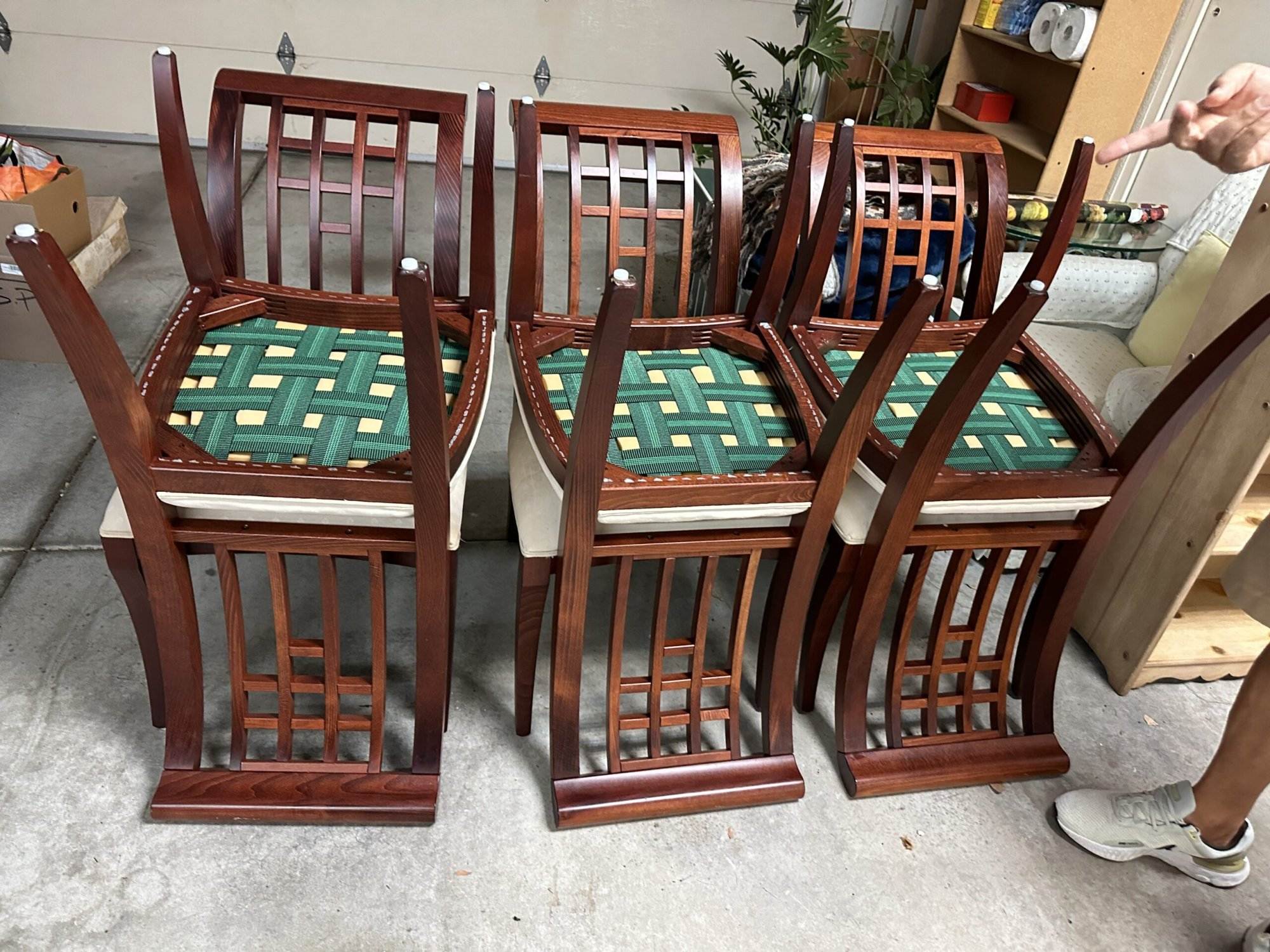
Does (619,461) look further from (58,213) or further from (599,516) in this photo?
(58,213)

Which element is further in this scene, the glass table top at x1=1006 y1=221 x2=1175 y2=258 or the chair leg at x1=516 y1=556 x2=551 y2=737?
the glass table top at x1=1006 y1=221 x2=1175 y2=258


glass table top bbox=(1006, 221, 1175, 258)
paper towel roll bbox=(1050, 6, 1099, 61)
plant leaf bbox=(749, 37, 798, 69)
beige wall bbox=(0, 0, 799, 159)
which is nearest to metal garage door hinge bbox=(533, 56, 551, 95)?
beige wall bbox=(0, 0, 799, 159)

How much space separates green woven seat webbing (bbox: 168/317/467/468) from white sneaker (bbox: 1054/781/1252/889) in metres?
1.32

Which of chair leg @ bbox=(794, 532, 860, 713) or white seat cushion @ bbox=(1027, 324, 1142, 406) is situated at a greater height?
white seat cushion @ bbox=(1027, 324, 1142, 406)

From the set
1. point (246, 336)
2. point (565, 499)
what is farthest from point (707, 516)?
point (246, 336)

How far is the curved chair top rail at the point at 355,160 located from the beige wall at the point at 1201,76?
7.82 ft

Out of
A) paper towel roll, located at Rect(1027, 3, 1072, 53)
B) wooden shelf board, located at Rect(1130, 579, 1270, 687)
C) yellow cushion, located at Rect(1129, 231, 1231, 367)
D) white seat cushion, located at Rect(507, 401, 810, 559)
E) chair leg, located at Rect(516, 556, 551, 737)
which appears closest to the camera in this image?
white seat cushion, located at Rect(507, 401, 810, 559)

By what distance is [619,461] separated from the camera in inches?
52.9

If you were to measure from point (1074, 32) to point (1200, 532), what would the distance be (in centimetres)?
232

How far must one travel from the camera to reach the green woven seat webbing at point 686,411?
136cm

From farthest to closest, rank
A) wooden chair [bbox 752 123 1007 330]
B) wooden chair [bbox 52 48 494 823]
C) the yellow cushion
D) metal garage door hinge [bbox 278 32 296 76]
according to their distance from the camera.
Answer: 1. metal garage door hinge [bbox 278 32 296 76]
2. the yellow cushion
3. wooden chair [bbox 752 123 1007 330]
4. wooden chair [bbox 52 48 494 823]

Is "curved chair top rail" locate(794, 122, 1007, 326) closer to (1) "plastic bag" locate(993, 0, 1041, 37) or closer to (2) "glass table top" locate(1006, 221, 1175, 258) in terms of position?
(2) "glass table top" locate(1006, 221, 1175, 258)

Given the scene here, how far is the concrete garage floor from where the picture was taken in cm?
134

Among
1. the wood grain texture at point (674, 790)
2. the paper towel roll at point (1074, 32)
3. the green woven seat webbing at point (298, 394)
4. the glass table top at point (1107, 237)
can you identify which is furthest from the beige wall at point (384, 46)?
the wood grain texture at point (674, 790)
